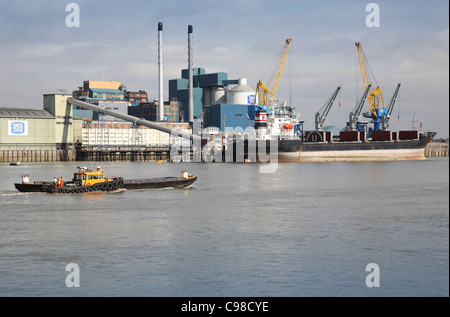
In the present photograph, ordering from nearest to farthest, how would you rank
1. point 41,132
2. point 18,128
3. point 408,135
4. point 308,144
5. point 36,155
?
point 308,144 < point 408,135 < point 18,128 < point 36,155 < point 41,132

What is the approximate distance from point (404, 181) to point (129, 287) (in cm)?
6884

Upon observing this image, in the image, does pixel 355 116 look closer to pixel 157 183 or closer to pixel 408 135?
pixel 408 135

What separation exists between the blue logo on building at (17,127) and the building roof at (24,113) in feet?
7.92

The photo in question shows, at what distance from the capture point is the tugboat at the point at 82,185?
69.5 m

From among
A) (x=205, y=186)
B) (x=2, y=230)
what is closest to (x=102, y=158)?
(x=205, y=186)

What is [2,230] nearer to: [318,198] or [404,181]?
[318,198]

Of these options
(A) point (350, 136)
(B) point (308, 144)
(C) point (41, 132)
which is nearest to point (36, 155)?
(C) point (41, 132)

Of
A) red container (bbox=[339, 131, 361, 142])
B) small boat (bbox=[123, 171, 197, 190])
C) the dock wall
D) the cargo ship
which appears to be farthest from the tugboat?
the dock wall

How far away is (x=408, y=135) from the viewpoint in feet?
559

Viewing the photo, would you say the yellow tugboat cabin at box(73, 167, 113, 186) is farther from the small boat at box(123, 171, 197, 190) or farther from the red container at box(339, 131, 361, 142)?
the red container at box(339, 131, 361, 142)

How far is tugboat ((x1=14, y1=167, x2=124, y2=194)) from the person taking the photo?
69500mm

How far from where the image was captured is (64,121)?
185 meters

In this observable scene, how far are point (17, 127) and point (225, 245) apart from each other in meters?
148

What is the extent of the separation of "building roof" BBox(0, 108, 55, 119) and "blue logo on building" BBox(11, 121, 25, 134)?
2413 millimetres
